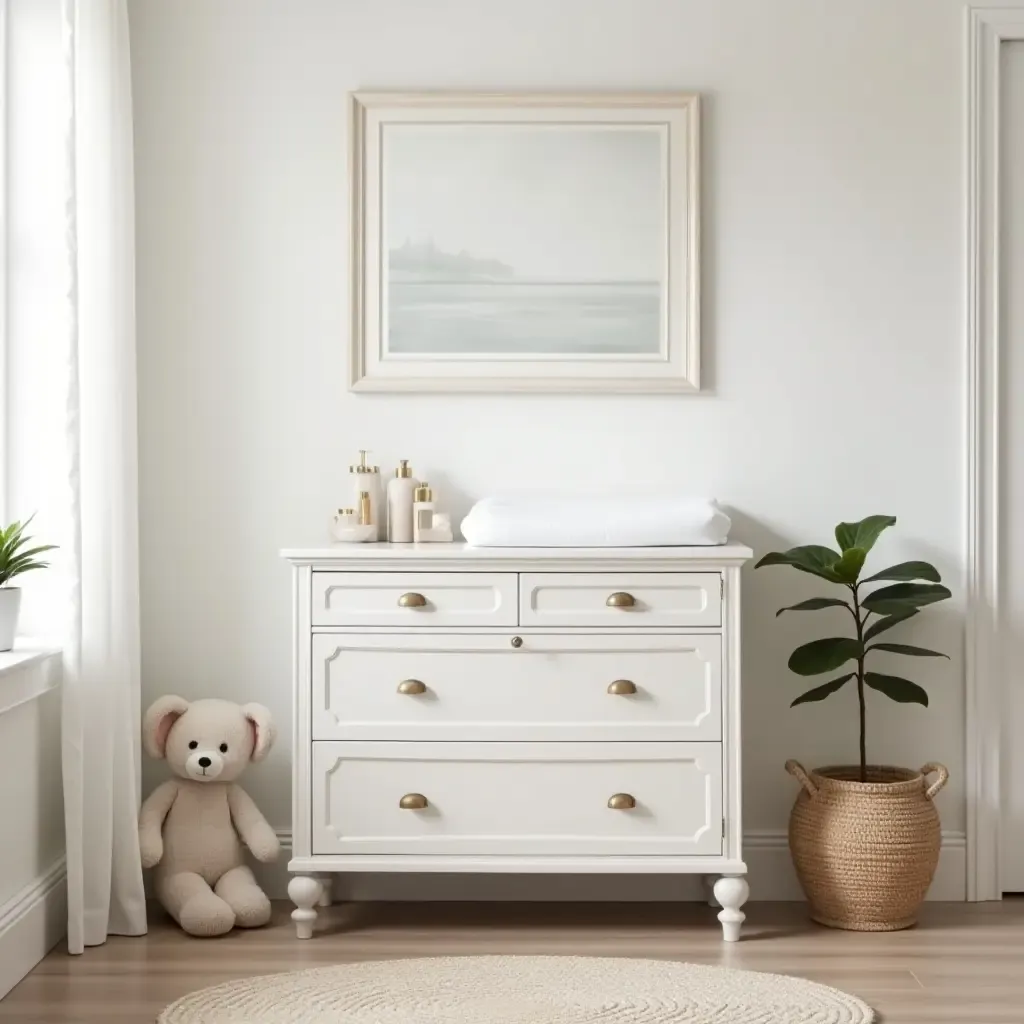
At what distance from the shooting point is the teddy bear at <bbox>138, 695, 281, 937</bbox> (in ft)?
10.1

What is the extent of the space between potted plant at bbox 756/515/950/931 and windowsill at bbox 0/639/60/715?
64.6 inches

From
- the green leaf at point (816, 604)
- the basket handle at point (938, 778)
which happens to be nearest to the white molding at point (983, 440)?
the basket handle at point (938, 778)

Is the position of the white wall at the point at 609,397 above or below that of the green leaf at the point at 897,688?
above

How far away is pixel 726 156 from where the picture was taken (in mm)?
3338

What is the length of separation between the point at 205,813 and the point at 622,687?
1.06 meters

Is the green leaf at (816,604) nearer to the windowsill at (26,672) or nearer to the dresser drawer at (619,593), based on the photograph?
the dresser drawer at (619,593)

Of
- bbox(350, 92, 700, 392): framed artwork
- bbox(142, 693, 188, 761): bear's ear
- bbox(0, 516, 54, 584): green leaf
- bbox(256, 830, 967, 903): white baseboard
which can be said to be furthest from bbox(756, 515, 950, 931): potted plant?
bbox(0, 516, 54, 584): green leaf

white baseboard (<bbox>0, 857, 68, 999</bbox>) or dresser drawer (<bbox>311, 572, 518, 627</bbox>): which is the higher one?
dresser drawer (<bbox>311, 572, 518, 627</bbox>)

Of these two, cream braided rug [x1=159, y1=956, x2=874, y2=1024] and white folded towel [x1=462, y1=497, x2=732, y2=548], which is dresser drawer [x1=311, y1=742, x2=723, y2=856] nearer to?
cream braided rug [x1=159, y1=956, x2=874, y2=1024]

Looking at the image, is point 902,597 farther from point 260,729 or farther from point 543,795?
point 260,729

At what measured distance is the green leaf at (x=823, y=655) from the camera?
3078 millimetres

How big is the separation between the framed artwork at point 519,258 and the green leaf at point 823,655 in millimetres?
715

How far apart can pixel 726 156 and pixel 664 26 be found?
363 millimetres

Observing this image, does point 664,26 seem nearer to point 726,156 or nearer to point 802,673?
point 726,156
